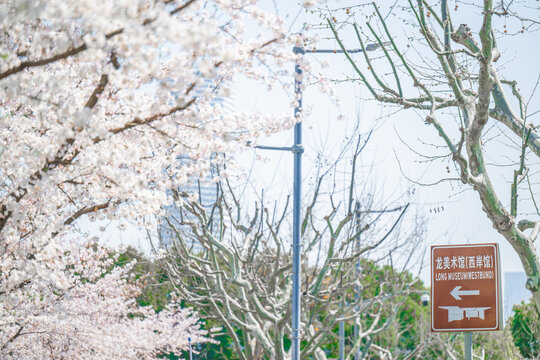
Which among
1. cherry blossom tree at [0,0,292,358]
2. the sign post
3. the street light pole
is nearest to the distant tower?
cherry blossom tree at [0,0,292,358]

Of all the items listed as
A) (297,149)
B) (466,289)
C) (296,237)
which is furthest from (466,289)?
(297,149)

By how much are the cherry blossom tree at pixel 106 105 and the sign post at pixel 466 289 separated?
7.83 feet

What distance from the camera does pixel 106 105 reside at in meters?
4.80

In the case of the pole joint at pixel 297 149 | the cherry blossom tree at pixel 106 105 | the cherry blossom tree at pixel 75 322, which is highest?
the pole joint at pixel 297 149

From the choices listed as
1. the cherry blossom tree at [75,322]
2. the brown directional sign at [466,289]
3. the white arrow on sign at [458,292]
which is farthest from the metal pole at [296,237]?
the cherry blossom tree at [75,322]

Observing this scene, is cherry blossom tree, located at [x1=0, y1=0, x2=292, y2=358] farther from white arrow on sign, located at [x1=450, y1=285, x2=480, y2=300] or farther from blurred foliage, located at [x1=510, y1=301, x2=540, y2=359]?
blurred foliage, located at [x1=510, y1=301, x2=540, y2=359]

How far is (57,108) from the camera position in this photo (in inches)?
158

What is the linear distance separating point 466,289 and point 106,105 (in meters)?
4.11

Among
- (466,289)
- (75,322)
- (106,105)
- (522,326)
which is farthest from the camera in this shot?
(522,326)

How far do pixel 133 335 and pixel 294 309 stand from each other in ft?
20.4

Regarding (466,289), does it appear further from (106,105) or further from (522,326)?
(522,326)

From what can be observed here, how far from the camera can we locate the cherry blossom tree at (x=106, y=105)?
10.7ft

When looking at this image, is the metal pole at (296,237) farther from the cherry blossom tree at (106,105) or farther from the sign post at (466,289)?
the cherry blossom tree at (106,105)

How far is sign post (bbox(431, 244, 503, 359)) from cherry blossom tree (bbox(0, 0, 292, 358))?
2.39 m
